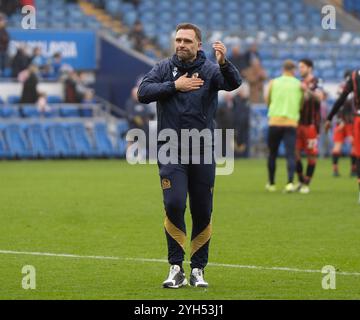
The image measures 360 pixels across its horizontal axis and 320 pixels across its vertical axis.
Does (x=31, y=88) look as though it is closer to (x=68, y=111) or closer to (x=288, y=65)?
(x=68, y=111)

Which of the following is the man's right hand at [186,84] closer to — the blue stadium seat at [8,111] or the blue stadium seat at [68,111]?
the blue stadium seat at [8,111]

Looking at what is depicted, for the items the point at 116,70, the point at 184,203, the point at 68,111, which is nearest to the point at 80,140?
the point at 68,111

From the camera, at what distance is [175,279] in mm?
10273

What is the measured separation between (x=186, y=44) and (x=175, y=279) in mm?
1968

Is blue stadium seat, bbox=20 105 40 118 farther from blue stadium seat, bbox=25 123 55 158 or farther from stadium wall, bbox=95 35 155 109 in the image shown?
stadium wall, bbox=95 35 155 109

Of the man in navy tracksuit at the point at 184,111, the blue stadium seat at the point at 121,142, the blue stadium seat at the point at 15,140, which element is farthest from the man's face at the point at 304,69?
the blue stadium seat at the point at 121,142

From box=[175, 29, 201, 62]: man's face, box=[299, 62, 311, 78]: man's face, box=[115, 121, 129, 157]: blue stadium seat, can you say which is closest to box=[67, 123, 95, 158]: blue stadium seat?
box=[115, 121, 129, 157]: blue stadium seat

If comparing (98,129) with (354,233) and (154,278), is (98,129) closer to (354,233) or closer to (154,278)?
(354,233)

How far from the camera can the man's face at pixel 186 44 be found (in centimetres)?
1009

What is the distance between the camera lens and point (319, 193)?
21141 millimetres

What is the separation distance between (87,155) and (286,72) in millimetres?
14323

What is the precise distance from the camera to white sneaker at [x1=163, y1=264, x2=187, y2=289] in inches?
402

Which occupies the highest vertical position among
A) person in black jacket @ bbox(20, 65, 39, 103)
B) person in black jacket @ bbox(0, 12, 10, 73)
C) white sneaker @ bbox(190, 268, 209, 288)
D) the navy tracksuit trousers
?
person in black jacket @ bbox(0, 12, 10, 73)

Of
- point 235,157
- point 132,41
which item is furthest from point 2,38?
point 235,157
